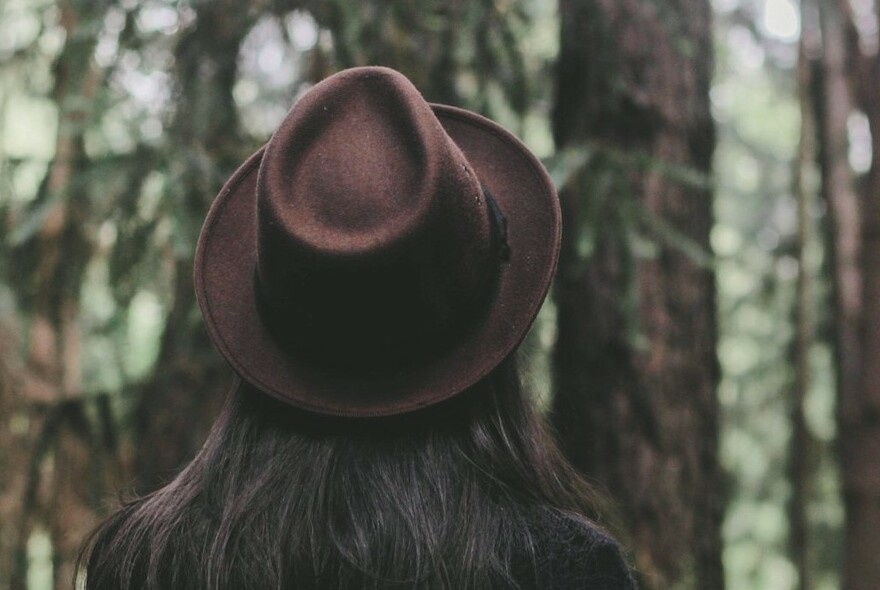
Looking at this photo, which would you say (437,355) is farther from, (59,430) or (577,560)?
(59,430)

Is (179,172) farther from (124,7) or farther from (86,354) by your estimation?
(86,354)

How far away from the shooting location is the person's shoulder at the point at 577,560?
1.50m

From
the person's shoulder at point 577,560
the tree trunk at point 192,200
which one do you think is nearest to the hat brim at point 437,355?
the person's shoulder at point 577,560

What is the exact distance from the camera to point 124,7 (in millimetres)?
3244

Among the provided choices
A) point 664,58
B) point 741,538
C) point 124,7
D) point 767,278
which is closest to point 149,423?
point 124,7

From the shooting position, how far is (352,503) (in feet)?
4.86

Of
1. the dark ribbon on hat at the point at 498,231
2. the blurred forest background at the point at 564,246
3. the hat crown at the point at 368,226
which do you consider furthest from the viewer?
the blurred forest background at the point at 564,246

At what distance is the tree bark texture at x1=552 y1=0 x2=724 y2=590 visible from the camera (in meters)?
3.43

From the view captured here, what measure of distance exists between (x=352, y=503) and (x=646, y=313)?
2177 mm

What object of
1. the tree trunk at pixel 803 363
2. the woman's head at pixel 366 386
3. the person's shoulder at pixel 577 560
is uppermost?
the woman's head at pixel 366 386

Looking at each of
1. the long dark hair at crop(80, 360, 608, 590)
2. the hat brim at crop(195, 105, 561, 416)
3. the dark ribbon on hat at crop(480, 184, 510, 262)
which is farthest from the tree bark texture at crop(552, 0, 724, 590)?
the long dark hair at crop(80, 360, 608, 590)

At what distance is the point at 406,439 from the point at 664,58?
2.46 meters

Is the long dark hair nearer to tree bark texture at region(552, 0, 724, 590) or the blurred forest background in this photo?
the blurred forest background

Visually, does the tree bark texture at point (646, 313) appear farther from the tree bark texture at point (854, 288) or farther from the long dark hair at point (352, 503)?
the long dark hair at point (352, 503)
